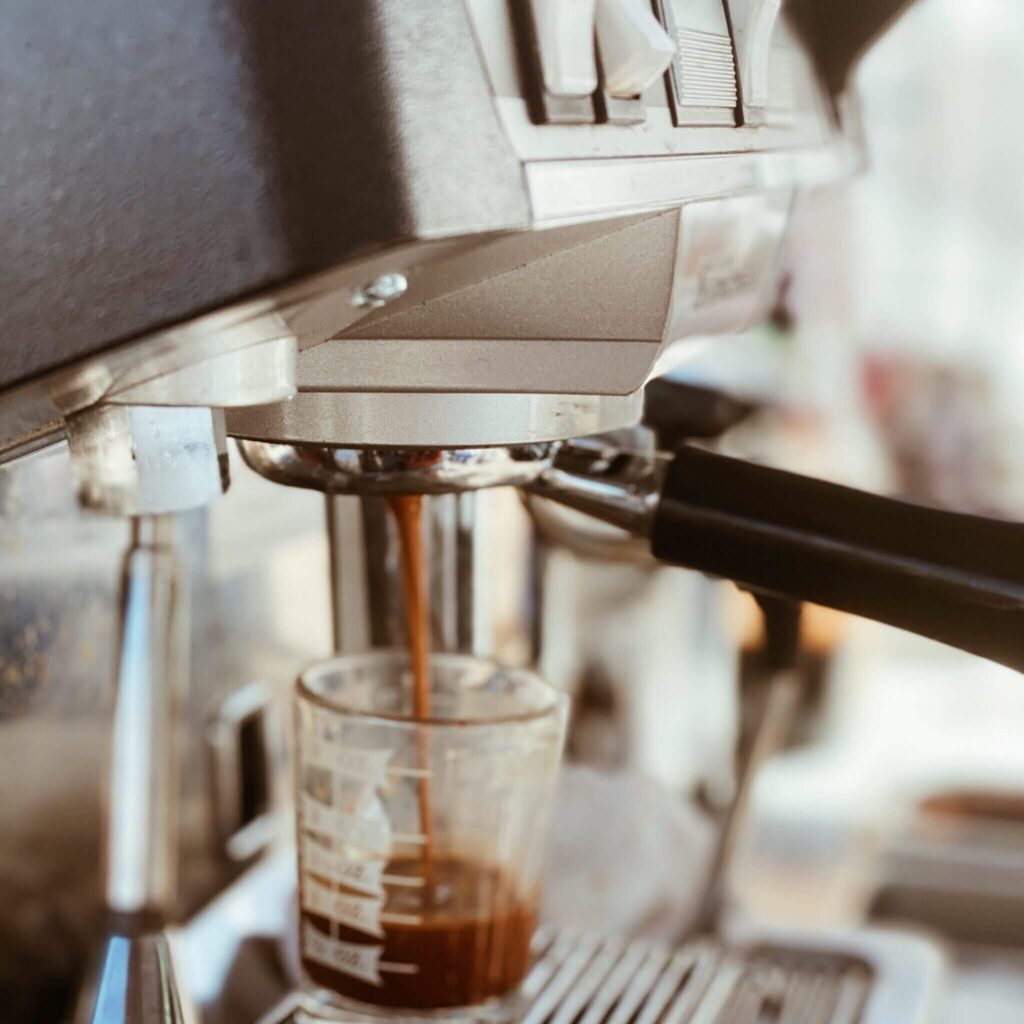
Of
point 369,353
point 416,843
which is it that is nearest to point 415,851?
point 416,843

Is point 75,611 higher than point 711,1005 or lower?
higher

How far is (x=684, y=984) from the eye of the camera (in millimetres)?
566

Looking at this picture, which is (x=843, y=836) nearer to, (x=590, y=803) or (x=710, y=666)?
(x=710, y=666)

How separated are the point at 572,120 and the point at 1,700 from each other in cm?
40

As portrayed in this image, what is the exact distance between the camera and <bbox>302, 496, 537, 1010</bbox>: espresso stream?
1.55 ft

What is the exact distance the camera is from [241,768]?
0.71 metres

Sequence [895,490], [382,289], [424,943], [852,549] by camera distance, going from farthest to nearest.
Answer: [895,490], [424,943], [852,549], [382,289]

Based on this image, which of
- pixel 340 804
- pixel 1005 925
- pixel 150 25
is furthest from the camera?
pixel 1005 925

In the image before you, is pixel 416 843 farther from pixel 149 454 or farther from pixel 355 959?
pixel 149 454

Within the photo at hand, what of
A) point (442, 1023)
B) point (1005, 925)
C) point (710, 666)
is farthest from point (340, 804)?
point (1005, 925)

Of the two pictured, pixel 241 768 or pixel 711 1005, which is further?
pixel 241 768

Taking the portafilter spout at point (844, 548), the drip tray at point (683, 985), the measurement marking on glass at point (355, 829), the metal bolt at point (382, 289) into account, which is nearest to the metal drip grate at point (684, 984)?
the drip tray at point (683, 985)

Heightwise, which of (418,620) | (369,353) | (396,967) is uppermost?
(369,353)

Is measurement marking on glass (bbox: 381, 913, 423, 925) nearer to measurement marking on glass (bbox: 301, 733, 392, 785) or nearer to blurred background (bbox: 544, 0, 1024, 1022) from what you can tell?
measurement marking on glass (bbox: 301, 733, 392, 785)
